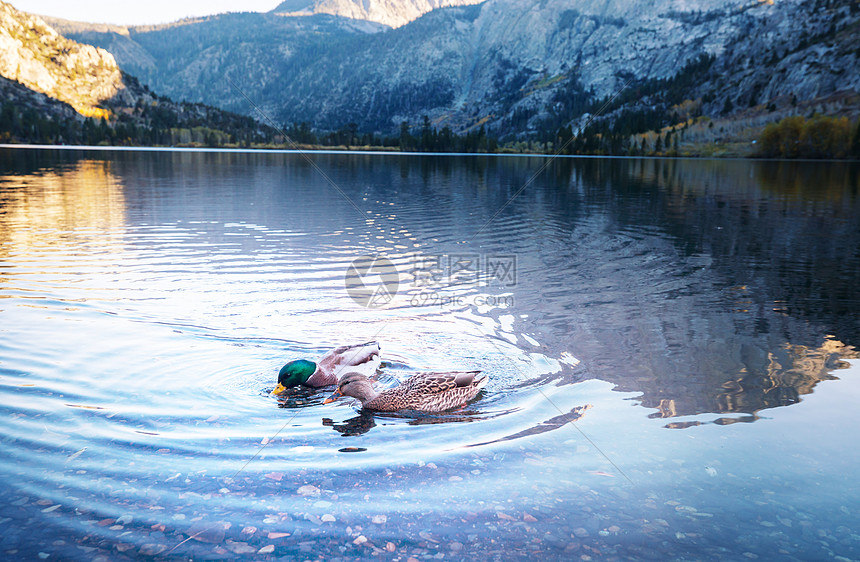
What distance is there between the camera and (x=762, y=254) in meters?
28.2

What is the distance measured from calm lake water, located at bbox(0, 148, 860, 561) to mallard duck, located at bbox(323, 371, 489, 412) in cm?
28

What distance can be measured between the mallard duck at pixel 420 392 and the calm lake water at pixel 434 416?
277 mm

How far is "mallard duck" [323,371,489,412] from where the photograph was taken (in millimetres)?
10875

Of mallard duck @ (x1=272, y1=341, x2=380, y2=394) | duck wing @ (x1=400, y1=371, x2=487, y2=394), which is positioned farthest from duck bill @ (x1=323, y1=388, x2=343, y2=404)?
duck wing @ (x1=400, y1=371, x2=487, y2=394)

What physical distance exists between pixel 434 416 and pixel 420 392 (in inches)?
20.7

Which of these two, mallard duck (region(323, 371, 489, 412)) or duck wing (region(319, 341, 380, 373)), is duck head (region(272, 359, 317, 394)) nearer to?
duck wing (region(319, 341, 380, 373))

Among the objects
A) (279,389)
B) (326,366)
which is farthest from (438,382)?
(279,389)

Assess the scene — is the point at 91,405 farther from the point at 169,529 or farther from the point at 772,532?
the point at 772,532

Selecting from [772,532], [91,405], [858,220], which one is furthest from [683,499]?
[858,220]

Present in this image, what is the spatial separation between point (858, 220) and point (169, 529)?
46824mm

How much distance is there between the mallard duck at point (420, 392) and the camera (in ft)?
35.7

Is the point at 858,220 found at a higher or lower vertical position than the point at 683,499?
higher

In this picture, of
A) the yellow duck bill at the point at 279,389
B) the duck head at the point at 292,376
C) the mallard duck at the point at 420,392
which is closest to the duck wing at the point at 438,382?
the mallard duck at the point at 420,392

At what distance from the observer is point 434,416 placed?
35.8 feet
